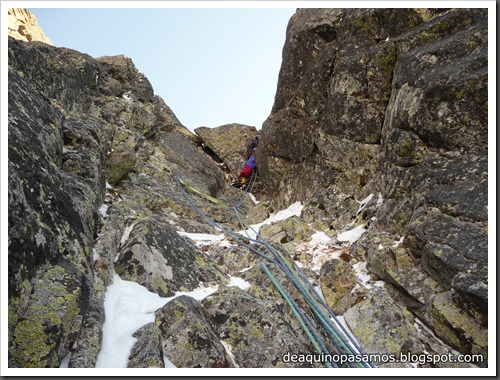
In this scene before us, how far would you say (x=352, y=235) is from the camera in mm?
10711

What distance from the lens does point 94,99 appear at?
1627cm

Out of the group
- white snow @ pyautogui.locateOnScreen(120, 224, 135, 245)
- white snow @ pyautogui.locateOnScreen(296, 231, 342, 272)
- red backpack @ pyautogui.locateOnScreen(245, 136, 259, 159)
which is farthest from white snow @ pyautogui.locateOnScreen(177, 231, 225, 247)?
red backpack @ pyautogui.locateOnScreen(245, 136, 259, 159)

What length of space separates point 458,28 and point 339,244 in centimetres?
738

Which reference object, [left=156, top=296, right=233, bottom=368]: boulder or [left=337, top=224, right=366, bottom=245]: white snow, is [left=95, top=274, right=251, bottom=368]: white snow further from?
[left=337, top=224, right=366, bottom=245]: white snow

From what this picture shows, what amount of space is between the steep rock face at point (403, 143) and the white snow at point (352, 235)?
305 millimetres

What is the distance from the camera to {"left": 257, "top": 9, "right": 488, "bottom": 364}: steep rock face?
721cm

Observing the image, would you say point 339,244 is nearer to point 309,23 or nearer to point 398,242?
point 398,242

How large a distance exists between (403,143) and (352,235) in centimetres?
309

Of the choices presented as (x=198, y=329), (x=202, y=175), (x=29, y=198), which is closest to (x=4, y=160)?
(x=29, y=198)

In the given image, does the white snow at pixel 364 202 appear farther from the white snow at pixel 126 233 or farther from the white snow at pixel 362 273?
the white snow at pixel 126 233

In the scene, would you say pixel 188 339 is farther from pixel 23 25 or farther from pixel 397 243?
pixel 23 25

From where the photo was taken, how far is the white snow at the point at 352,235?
34.5ft

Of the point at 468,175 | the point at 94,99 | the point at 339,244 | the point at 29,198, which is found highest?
the point at 94,99

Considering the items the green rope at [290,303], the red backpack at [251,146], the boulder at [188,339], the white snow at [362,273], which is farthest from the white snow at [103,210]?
the red backpack at [251,146]
